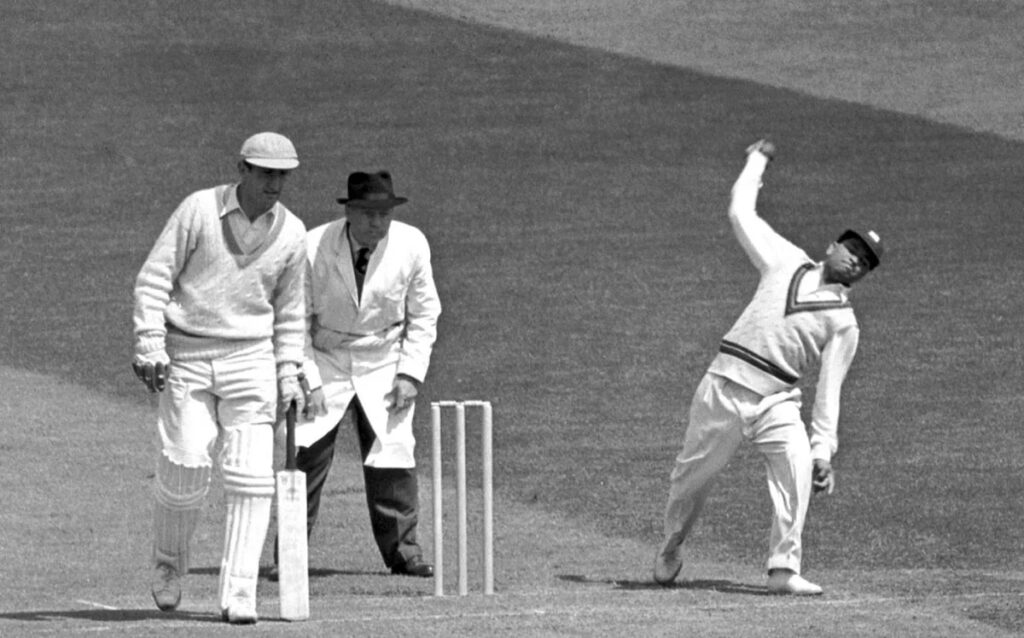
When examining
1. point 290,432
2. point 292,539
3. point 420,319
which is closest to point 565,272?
point 420,319

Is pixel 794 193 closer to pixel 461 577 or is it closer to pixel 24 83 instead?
pixel 24 83

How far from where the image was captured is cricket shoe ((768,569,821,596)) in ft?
35.1

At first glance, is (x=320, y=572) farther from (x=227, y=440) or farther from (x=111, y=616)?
(x=227, y=440)

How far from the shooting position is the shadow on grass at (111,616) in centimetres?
948

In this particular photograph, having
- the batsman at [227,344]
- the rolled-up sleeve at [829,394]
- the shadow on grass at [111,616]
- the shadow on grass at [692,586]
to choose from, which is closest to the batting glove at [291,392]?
the batsman at [227,344]

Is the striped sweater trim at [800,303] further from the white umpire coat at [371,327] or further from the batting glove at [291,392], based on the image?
the batting glove at [291,392]

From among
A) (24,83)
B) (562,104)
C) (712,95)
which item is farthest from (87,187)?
(712,95)

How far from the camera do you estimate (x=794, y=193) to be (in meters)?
24.1

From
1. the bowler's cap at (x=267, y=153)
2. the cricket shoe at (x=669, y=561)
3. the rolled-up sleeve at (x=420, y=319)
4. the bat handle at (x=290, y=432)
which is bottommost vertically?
the cricket shoe at (x=669, y=561)

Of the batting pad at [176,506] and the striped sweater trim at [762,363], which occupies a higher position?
the striped sweater trim at [762,363]

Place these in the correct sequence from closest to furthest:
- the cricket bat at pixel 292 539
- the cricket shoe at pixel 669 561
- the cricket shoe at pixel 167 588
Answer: the cricket bat at pixel 292 539
the cricket shoe at pixel 167 588
the cricket shoe at pixel 669 561

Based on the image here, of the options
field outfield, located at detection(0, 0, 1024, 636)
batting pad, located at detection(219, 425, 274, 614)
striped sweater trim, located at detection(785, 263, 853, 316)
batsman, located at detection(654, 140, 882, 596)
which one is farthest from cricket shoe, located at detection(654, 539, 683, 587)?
batting pad, located at detection(219, 425, 274, 614)

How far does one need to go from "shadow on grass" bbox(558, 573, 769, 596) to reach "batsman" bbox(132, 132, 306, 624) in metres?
2.52

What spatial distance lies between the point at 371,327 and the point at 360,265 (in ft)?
1.11
